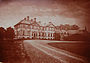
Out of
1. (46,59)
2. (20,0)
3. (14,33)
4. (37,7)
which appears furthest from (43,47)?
(20,0)

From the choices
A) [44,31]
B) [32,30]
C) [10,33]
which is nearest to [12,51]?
[10,33]

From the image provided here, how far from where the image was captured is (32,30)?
4.30 metres

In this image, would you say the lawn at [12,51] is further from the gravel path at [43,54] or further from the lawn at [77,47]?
the lawn at [77,47]

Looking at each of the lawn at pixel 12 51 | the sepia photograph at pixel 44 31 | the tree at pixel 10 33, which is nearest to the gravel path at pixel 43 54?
the sepia photograph at pixel 44 31

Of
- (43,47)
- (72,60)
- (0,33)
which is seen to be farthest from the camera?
(0,33)

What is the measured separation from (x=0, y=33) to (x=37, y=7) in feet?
5.59

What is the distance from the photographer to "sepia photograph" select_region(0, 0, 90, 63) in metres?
3.95

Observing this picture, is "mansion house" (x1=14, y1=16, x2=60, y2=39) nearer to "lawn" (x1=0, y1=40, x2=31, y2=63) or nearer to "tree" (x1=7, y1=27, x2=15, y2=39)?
"tree" (x1=7, y1=27, x2=15, y2=39)

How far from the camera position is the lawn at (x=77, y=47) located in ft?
12.6

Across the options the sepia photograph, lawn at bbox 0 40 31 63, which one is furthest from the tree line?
lawn at bbox 0 40 31 63

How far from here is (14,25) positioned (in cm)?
432

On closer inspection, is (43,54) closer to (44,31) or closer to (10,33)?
(44,31)

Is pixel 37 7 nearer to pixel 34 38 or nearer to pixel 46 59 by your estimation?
pixel 34 38

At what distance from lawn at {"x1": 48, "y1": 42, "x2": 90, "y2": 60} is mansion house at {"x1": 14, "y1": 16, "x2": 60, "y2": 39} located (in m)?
0.46
